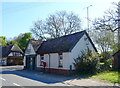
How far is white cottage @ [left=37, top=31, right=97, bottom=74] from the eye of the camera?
22297mm

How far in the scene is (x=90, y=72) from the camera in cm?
2122

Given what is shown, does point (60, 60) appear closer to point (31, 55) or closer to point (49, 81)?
point (49, 81)

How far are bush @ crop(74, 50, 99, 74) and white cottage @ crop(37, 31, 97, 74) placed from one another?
83cm

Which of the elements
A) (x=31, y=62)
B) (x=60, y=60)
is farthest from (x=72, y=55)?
(x=31, y=62)

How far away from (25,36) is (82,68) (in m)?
52.8

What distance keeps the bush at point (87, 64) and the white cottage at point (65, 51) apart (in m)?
0.83

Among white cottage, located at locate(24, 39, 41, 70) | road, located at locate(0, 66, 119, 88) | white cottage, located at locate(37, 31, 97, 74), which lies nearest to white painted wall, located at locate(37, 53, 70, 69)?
white cottage, located at locate(37, 31, 97, 74)

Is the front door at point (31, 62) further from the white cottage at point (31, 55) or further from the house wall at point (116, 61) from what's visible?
the house wall at point (116, 61)

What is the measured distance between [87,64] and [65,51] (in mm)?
3367

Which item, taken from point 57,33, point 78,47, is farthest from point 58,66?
point 57,33

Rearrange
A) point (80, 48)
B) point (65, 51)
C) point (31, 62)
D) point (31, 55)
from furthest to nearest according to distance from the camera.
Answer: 1. point (31, 62)
2. point (31, 55)
3. point (80, 48)
4. point (65, 51)

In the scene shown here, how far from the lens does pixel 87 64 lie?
21109mm

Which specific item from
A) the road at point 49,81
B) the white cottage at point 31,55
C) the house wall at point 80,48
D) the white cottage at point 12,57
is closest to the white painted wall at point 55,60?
the house wall at point 80,48

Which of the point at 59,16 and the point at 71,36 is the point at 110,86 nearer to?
the point at 71,36
